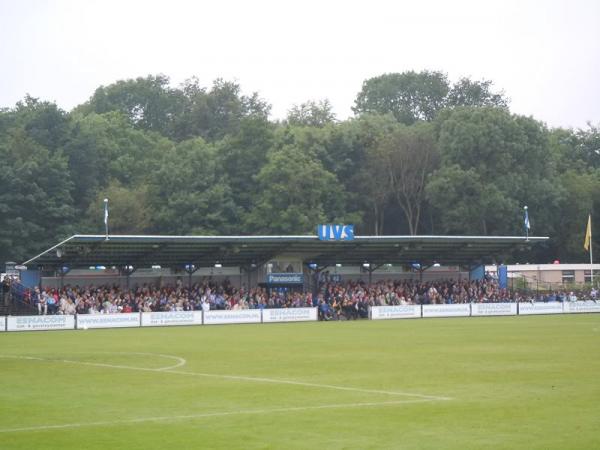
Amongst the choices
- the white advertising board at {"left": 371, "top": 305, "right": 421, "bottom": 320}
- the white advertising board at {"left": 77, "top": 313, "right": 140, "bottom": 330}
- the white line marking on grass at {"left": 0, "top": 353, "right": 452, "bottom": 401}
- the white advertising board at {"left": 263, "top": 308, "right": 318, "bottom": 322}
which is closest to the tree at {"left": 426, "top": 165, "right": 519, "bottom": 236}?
the white advertising board at {"left": 371, "top": 305, "right": 421, "bottom": 320}

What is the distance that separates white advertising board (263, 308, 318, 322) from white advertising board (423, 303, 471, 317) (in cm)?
731

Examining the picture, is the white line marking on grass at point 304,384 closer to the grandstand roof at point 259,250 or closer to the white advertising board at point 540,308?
the grandstand roof at point 259,250

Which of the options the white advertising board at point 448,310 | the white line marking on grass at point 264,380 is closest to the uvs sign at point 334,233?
the white advertising board at point 448,310

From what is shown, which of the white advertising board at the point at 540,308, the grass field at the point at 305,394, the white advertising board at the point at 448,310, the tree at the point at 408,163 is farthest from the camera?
the tree at the point at 408,163

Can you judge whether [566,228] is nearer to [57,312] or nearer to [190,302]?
[190,302]

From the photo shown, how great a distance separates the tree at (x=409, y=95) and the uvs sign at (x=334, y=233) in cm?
6606

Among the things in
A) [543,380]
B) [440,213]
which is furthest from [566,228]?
[543,380]

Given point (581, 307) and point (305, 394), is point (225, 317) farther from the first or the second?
point (305, 394)

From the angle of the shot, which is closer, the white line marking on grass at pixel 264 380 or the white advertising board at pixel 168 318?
the white line marking on grass at pixel 264 380

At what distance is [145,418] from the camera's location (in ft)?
55.2

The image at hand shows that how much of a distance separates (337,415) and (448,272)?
58.0 m

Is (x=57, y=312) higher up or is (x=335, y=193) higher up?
(x=335, y=193)

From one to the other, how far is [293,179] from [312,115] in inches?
1377

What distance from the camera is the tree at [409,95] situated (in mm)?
129625
